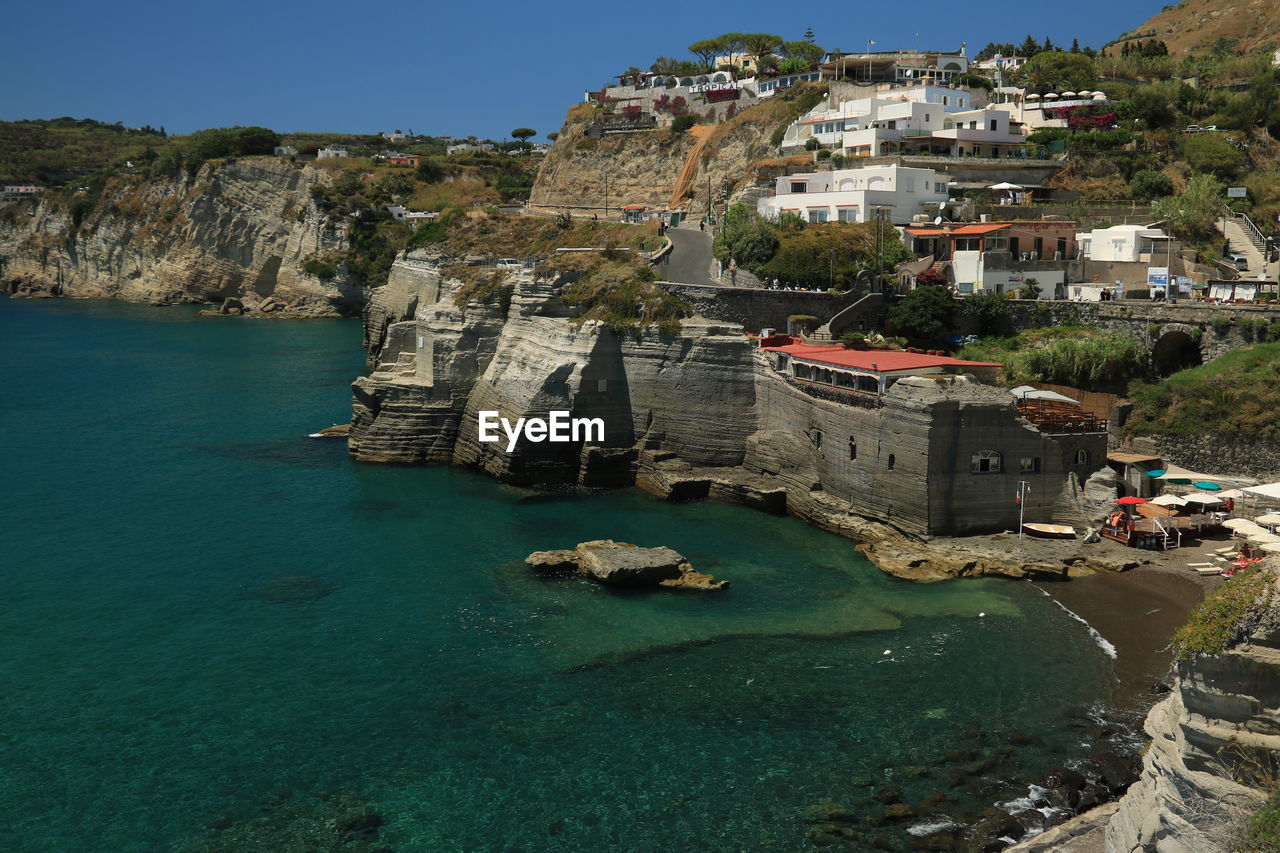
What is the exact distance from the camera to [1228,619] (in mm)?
13789

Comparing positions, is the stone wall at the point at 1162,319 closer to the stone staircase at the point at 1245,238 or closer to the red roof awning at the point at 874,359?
the red roof awning at the point at 874,359

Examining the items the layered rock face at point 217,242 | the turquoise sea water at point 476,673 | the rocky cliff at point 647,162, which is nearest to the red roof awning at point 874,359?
the turquoise sea water at point 476,673

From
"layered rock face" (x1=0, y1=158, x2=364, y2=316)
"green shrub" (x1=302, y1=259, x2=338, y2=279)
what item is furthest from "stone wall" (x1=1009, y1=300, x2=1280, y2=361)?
"green shrub" (x1=302, y1=259, x2=338, y2=279)

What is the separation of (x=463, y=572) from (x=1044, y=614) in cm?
1773

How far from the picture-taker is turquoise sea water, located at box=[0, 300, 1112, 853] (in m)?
20.5

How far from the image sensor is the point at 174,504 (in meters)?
40.6

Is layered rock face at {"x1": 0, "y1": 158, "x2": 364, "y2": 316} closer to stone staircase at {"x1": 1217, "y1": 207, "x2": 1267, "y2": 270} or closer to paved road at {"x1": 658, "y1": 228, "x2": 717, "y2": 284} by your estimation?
paved road at {"x1": 658, "y1": 228, "x2": 717, "y2": 284}

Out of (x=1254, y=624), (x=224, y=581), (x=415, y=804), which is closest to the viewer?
(x=1254, y=624)

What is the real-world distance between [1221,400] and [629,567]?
22890 mm

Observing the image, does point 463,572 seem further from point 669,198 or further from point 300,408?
point 669,198

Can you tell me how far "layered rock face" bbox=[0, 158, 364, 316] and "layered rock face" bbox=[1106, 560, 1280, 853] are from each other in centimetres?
10161

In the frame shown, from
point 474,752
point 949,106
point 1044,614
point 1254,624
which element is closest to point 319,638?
point 474,752

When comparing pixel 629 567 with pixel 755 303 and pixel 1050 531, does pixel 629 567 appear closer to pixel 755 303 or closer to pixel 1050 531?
pixel 1050 531

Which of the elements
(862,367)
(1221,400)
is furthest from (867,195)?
(1221,400)
